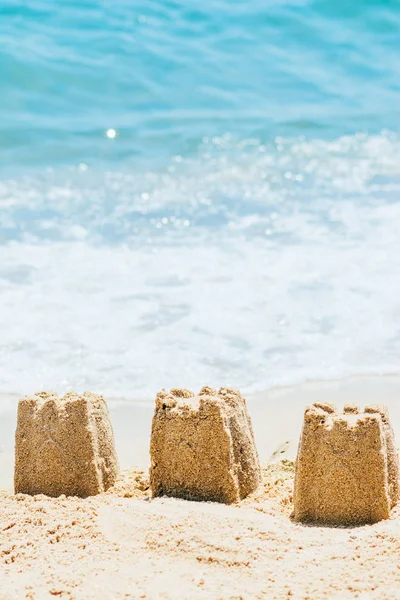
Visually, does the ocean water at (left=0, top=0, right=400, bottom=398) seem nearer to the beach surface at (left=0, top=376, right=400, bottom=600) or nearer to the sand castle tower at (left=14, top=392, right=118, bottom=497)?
the sand castle tower at (left=14, top=392, right=118, bottom=497)

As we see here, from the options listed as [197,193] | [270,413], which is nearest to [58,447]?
[270,413]

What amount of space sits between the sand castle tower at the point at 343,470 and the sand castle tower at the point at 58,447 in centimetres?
87

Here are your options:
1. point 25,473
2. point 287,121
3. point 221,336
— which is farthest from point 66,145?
point 25,473

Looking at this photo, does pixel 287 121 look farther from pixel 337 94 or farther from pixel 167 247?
pixel 167 247

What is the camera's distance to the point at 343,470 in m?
3.45

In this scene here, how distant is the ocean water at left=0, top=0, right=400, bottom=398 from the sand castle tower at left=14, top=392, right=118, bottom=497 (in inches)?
71.1

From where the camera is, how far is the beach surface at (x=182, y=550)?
118 inches

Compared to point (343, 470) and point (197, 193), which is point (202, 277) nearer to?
point (197, 193)

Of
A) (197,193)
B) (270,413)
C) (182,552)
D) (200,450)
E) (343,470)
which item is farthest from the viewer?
(197,193)

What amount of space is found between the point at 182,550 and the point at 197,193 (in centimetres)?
736

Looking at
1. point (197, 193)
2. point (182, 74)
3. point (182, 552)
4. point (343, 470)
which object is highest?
point (182, 74)

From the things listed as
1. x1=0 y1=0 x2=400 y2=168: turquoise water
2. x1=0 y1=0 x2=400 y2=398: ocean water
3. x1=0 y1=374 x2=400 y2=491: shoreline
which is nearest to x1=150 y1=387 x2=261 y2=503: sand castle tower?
x1=0 y1=374 x2=400 y2=491: shoreline

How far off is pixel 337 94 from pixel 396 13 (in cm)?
401

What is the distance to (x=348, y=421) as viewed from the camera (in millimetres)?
3473
